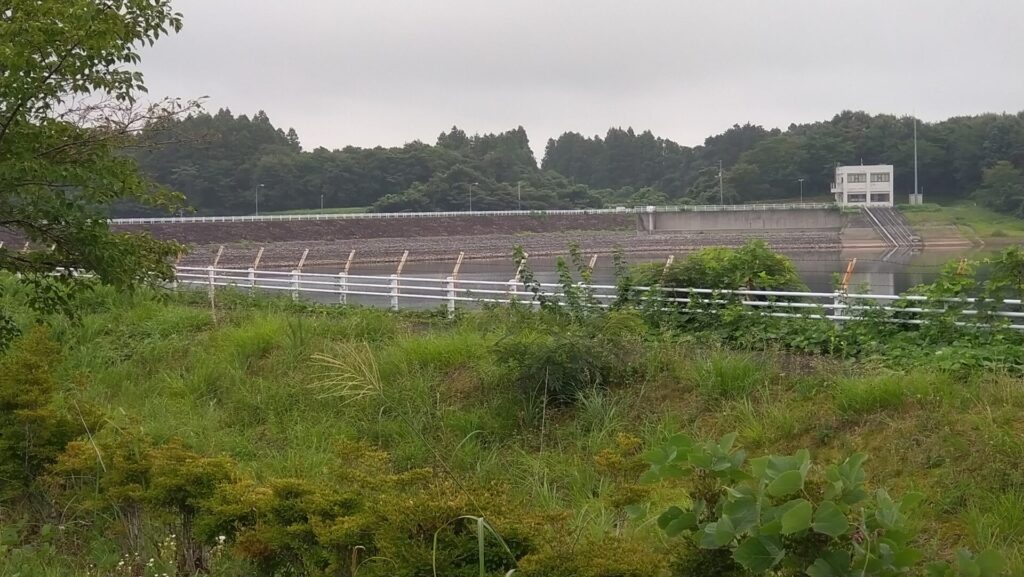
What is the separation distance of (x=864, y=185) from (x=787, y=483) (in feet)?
113

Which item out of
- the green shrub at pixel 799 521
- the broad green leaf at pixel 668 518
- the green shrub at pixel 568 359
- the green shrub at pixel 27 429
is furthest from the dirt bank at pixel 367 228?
the green shrub at pixel 799 521

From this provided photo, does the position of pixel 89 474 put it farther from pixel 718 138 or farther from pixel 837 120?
pixel 718 138

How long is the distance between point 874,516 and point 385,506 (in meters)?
1.98

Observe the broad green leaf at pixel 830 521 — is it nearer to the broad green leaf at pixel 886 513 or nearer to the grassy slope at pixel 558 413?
the broad green leaf at pixel 886 513

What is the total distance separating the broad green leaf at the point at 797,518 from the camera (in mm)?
2260

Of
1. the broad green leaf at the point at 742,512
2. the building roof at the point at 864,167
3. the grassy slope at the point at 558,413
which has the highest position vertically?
the building roof at the point at 864,167

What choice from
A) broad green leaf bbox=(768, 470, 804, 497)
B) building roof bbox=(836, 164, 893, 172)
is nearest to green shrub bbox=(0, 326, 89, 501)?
broad green leaf bbox=(768, 470, 804, 497)

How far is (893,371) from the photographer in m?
8.28

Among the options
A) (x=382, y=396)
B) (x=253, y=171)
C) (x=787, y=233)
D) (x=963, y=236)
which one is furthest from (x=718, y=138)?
(x=382, y=396)

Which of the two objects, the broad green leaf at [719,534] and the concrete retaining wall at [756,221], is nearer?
the broad green leaf at [719,534]

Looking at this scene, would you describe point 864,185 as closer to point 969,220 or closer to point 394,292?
point 969,220

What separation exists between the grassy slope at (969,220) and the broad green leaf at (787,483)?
19.0 metres

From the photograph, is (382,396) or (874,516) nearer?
(874,516)

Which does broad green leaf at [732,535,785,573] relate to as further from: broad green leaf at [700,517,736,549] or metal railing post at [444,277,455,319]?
metal railing post at [444,277,455,319]
